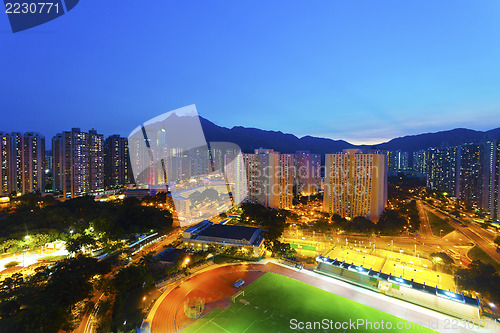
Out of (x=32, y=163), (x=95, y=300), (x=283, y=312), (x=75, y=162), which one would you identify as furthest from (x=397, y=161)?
(x=32, y=163)

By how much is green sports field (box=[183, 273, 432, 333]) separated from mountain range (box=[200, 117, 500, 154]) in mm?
25391

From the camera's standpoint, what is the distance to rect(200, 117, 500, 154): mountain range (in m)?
33.6

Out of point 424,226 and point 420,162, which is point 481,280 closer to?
point 424,226

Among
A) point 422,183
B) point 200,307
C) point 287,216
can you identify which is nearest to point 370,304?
point 200,307

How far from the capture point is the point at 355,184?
13734mm

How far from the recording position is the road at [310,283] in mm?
5680

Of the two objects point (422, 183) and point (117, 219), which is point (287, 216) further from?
point (422, 183)

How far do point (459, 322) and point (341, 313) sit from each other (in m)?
2.87

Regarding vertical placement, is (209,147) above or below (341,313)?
above

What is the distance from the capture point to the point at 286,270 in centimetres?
816

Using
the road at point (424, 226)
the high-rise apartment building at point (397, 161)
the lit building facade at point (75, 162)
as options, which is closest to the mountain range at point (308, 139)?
the high-rise apartment building at point (397, 161)

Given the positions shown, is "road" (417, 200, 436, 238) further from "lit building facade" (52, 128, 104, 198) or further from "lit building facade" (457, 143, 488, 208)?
"lit building facade" (52, 128, 104, 198)

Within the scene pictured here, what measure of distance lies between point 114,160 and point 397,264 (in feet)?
79.3

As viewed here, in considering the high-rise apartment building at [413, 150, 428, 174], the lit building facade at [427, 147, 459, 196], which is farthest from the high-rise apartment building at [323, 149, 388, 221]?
the high-rise apartment building at [413, 150, 428, 174]
